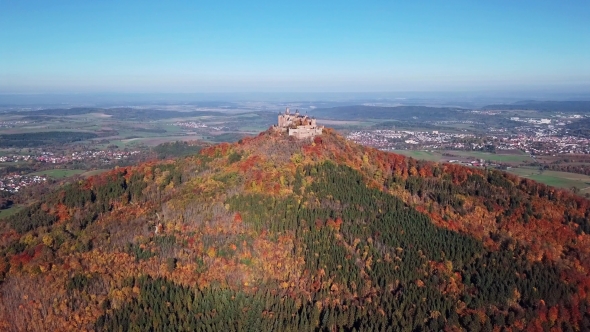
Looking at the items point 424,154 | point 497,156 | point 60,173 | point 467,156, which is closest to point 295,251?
point 60,173

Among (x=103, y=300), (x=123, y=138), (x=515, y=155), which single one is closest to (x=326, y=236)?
(x=103, y=300)

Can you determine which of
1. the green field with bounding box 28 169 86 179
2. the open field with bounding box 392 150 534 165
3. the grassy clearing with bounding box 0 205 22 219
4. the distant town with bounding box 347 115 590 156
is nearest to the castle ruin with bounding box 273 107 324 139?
the grassy clearing with bounding box 0 205 22 219

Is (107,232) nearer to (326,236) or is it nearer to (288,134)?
(326,236)

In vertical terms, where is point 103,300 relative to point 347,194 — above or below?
below

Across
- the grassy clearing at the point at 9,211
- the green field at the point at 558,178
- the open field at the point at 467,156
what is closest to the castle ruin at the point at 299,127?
the grassy clearing at the point at 9,211

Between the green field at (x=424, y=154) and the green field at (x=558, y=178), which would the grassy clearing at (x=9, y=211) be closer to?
the green field at (x=424, y=154)
